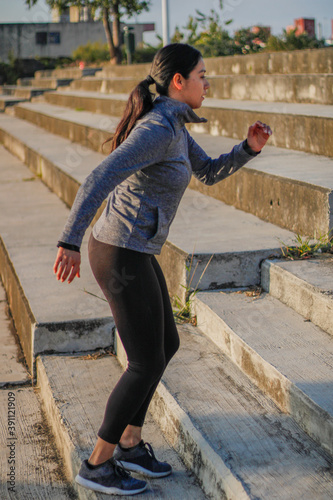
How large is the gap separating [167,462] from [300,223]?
1703 millimetres

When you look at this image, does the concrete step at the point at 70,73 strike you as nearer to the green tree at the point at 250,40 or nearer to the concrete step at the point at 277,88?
the green tree at the point at 250,40

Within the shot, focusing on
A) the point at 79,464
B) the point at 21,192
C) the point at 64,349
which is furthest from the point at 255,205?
the point at 21,192

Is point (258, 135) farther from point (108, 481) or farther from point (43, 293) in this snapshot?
point (43, 293)

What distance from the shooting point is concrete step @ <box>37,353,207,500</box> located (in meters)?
2.21

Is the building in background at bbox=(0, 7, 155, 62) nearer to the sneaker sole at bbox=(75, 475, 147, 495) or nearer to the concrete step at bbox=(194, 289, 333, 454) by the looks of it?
the concrete step at bbox=(194, 289, 333, 454)

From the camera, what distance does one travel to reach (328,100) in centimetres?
541

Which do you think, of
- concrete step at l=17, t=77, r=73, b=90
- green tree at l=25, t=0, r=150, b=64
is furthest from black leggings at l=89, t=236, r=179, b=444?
green tree at l=25, t=0, r=150, b=64

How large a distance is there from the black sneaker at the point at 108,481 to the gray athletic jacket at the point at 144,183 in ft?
2.56

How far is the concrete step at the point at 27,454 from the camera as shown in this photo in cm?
241

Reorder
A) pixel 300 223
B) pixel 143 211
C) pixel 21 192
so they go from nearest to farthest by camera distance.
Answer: pixel 143 211
pixel 300 223
pixel 21 192

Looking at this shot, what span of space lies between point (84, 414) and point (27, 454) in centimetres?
28

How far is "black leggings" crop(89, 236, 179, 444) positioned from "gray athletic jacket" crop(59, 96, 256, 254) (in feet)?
0.17

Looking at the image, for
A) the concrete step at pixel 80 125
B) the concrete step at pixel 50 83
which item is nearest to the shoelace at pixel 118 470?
the concrete step at pixel 80 125

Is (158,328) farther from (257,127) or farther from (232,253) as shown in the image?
(232,253)
